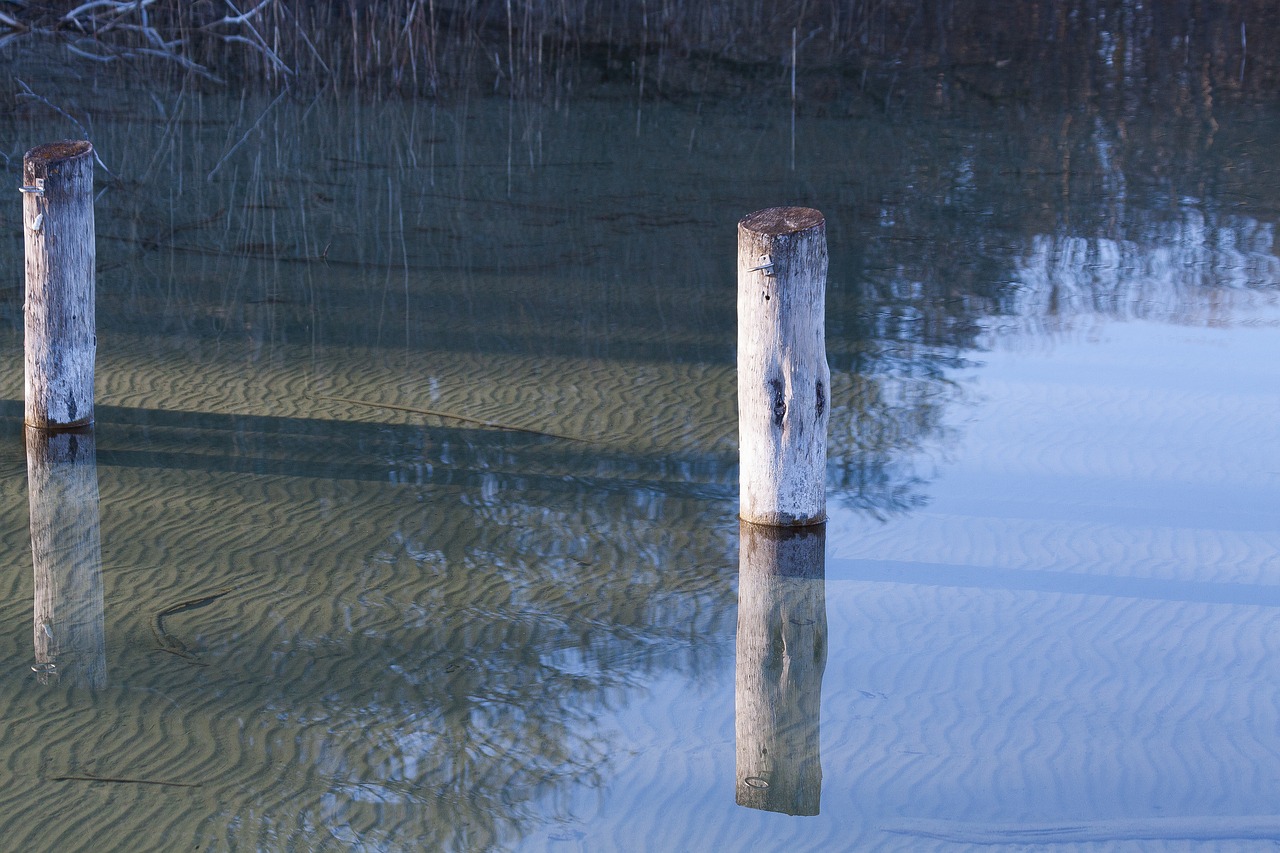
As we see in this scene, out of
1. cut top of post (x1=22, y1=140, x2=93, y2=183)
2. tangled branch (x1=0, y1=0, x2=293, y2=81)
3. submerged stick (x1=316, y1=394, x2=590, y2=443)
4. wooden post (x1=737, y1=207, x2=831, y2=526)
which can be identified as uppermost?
tangled branch (x1=0, y1=0, x2=293, y2=81)

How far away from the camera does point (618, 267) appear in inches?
352

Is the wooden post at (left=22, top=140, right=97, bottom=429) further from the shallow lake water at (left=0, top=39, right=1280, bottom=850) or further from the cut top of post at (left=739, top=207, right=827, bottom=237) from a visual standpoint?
the cut top of post at (left=739, top=207, right=827, bottom=237)

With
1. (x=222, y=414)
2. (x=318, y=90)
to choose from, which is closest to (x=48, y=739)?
(x=222, y=414)

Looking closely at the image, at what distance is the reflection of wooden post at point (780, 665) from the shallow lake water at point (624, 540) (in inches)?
0.7

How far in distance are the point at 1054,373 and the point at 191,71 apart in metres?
10.6

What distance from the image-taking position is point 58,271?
580cm

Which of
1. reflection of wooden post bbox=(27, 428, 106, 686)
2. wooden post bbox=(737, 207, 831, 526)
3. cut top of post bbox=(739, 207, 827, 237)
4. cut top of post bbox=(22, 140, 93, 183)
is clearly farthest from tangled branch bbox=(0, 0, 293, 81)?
wooden post bbox=(737, 207, 831, 526)

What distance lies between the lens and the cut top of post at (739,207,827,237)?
4.93 metres

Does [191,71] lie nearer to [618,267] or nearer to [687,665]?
[618,267]

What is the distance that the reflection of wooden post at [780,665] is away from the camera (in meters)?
3.91

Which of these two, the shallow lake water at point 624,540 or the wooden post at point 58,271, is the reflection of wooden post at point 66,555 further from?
the wooden post at point 58,271

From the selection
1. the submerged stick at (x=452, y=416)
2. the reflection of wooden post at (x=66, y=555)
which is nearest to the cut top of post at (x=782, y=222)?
the submerged stick at (x=452, y=416)

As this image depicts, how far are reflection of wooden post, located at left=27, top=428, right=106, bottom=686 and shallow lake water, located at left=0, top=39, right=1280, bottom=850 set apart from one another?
0.02 meters

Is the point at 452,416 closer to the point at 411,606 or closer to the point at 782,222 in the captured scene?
the point at 411,606
